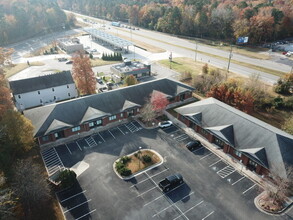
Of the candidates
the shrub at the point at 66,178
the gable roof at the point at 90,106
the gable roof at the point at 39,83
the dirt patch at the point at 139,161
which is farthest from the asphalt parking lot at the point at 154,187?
the gable roof at the point at 39,83

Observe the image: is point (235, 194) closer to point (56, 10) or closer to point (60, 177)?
point (60, 177)

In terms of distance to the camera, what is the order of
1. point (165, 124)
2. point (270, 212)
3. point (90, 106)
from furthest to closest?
1. point (90, 106)
2. point (165, 124)
3. point (270, 212)

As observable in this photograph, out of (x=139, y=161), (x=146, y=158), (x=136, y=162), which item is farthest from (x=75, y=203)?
(x=146, y=158)

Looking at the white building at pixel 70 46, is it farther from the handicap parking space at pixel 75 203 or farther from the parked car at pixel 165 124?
the handicap parking space at pixel 75 203

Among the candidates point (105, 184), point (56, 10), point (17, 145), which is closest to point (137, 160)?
point (105, 184)

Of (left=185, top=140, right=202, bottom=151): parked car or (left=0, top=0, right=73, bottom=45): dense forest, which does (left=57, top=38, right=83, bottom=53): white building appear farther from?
(left=185, top=140, right=202, bottom=151): parked car

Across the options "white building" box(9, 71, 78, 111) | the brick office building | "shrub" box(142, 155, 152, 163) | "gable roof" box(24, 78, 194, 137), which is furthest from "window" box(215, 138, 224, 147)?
"white building" box(9, 71, 78, 111)

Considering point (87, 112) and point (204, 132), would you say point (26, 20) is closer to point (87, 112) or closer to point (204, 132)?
point (87, 112)
